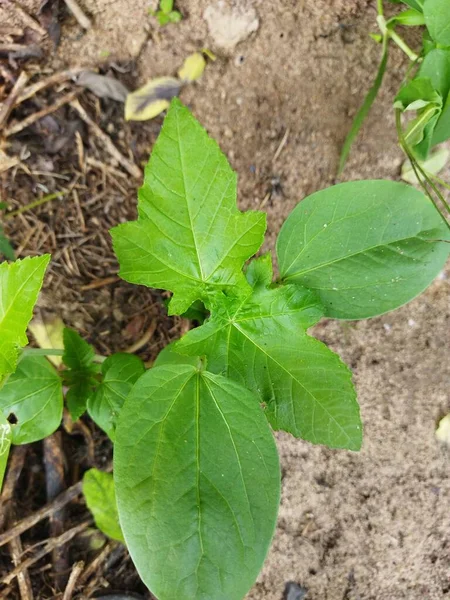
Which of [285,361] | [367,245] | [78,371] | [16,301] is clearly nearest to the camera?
[16,301]

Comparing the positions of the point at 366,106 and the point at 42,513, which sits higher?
the point at 366,106

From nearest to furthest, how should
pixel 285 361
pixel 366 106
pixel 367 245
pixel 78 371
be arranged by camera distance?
pixel 285 361, pixel 367 245, pixel 78 371, pixel 366 106

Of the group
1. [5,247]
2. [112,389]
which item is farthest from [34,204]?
[112,389]

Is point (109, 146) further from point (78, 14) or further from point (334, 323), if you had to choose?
point (334, 323)

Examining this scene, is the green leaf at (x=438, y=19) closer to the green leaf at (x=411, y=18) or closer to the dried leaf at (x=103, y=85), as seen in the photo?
the green leaf at (x=411, y=18)

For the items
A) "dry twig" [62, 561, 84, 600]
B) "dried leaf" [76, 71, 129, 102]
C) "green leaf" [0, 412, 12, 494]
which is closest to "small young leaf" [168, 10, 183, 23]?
"dried leaf" [76, 71, 129, 102]

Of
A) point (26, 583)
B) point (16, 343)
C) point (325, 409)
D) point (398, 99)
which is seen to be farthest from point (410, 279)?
point (26, 583)

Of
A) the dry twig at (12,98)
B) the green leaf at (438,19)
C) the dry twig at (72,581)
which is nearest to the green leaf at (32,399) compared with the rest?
the dry twig at (72,581)

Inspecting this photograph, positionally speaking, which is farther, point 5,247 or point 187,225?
point 5,247
